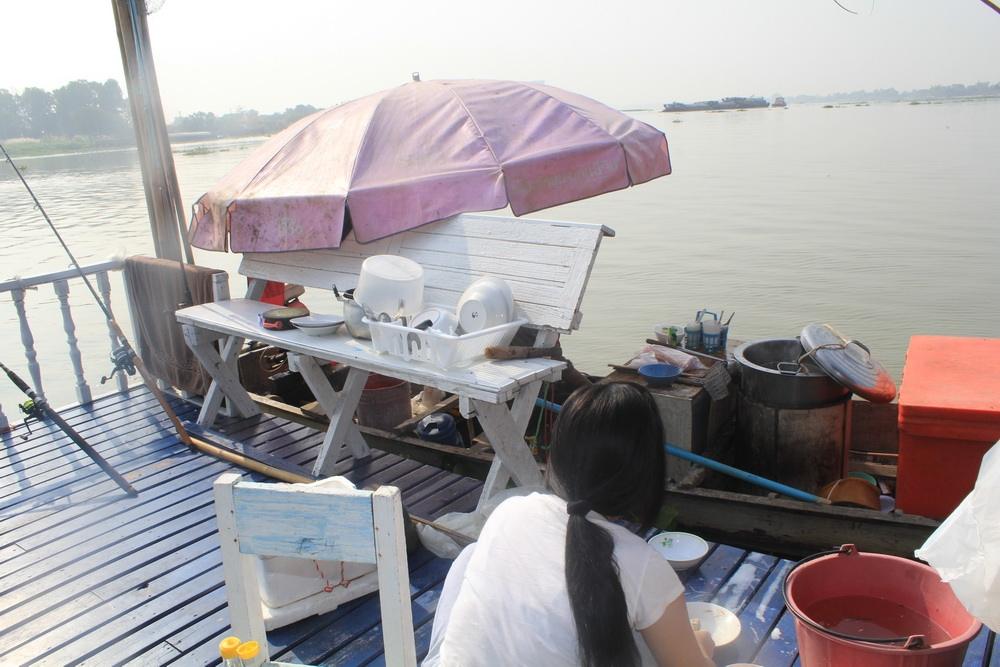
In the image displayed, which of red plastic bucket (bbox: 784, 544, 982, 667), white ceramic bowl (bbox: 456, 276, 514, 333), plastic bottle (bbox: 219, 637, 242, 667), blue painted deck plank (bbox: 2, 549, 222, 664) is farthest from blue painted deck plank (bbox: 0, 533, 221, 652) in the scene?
red plastic bucket (bbox: 784, 544, 982, 667)

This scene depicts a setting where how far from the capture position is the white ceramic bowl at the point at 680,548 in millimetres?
2990

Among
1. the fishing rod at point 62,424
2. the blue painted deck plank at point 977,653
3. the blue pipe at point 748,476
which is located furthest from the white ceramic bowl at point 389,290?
the blue painted deck plank at point 977,653

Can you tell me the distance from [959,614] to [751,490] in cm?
278

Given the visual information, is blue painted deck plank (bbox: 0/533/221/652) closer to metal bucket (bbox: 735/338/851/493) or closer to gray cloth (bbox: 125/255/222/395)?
gray cloth (bbox: 125/255/222/395)

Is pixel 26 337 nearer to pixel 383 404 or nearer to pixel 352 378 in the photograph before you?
pixel 383 404

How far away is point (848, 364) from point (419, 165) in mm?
2683

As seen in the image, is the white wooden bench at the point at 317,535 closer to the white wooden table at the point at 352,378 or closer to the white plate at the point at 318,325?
the white wooden table at the point at 352,378

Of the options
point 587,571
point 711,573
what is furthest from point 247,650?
point 711,573

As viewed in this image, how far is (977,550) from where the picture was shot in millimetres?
1753

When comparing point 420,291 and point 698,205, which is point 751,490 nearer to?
point 420,291

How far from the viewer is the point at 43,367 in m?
12.2

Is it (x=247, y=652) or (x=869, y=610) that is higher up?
(x=247, y=652)

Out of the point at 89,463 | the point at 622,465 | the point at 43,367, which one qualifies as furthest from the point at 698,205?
the point at 622,465

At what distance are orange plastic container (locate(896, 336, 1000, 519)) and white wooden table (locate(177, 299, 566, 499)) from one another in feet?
5.73
